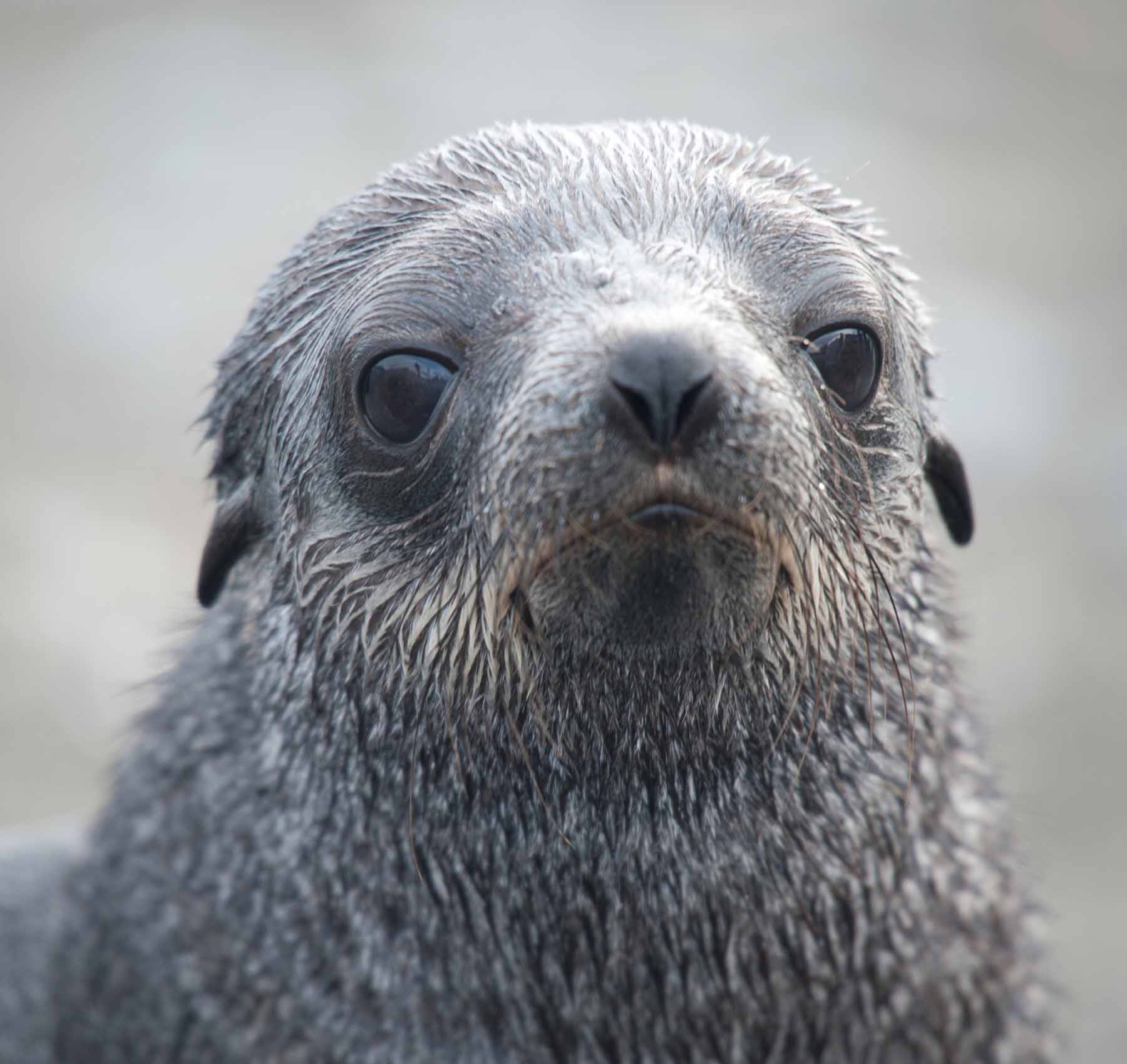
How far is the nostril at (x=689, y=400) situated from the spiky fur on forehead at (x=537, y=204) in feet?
2.44

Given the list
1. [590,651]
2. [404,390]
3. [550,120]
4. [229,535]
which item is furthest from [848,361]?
[550,120]

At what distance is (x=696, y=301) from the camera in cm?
361

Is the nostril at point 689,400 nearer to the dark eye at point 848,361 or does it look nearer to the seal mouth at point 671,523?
the seal mouth at point 671,523

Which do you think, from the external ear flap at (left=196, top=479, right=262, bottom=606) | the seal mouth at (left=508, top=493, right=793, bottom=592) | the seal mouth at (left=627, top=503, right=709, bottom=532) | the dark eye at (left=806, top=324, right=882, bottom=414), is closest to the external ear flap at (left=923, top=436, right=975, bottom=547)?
the dark eye at (left=806, top=324, right=882, bottom=414)

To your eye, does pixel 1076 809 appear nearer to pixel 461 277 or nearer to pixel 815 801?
pixel 815 801

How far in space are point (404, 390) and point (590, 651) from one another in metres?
0.77

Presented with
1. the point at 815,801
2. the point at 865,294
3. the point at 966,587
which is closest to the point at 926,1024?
the point at 815,801

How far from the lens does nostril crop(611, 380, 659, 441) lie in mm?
3336

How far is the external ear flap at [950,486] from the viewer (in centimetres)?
459

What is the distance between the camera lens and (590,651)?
12.3 ft

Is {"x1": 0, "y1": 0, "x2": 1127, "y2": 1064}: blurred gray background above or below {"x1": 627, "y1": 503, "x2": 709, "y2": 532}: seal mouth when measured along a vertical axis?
above

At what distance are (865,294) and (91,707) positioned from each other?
7.19m

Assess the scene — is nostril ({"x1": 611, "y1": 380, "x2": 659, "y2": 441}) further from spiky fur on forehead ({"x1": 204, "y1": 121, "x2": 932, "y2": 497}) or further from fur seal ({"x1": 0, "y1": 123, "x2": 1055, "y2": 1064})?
spiky fur on forehead ({"x1": 204, "y1": 121, "x2": 932, "y2": 497})

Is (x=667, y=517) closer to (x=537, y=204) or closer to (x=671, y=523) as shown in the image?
(x=671, y=523)
